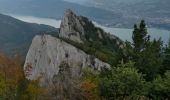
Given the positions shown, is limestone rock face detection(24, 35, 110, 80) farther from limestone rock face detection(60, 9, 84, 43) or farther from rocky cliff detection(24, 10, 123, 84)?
limestone rock face detection(60, 9, 84, 43)

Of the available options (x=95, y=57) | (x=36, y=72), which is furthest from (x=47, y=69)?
(x=95, y=57)

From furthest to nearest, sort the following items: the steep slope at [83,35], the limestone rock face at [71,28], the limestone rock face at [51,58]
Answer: the limestone rock face at [71,28] → the steep slope at [83,35] → the limestone rock face at [51,58]

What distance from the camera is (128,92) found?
101 ft

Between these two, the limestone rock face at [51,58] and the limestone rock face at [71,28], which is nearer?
the limestone rock face at [51,58]

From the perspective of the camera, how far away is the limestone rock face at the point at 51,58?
209ft

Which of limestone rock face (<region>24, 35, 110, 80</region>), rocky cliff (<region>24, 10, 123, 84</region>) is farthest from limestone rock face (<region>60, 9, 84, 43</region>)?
limestone rock face (<region>24, 35, 110, 80</region>)

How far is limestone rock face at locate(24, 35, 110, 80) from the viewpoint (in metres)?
63.6

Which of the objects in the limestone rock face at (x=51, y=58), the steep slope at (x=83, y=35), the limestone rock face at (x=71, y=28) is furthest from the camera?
the limestone rock face at (x=71, y=28)

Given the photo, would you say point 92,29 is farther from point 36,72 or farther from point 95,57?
point 95,57

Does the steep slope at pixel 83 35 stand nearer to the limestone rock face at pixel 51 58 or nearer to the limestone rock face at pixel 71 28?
the limestone rock face at pixel 71 28

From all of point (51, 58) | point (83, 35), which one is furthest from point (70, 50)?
point (83, 35)

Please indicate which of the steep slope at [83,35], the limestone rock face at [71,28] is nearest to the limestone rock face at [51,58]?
the steep slope at [83,35]

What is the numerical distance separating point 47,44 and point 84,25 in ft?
43.4

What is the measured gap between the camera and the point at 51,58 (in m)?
72.2
